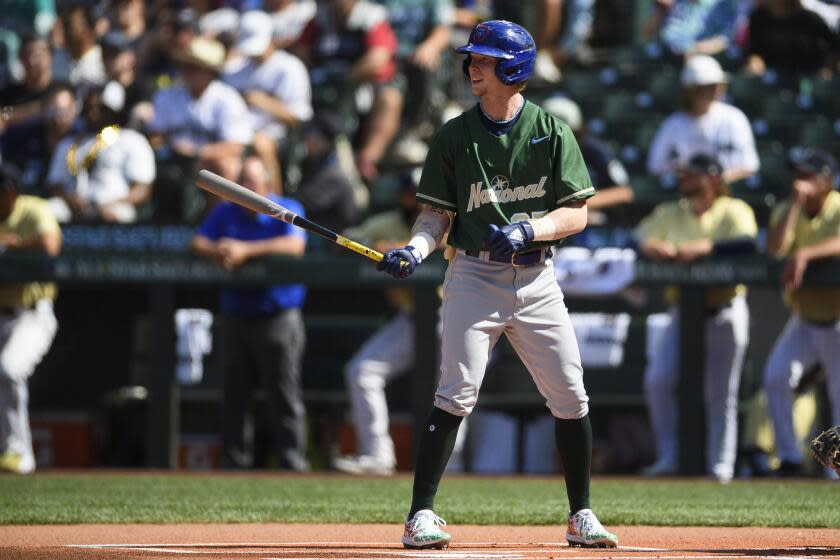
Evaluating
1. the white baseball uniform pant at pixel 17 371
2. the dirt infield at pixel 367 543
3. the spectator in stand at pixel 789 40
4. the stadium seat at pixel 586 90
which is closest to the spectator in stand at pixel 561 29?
the stadium seat at pixel 586 90

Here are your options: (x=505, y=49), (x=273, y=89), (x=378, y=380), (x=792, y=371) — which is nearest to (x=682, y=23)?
(x=273, y=89)

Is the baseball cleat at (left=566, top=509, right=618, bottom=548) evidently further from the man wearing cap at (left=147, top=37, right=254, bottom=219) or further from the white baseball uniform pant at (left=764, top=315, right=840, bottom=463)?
the man wearing cap at (left=147, top=37, right=254, bottom=219)

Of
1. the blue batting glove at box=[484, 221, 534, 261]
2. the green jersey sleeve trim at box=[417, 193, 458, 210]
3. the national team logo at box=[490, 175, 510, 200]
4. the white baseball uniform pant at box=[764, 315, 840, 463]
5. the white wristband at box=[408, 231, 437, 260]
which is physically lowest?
the white baseball uniform pant at box=[764, 315, 840, 463]

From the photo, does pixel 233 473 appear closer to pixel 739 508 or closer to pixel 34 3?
pixel 739 508

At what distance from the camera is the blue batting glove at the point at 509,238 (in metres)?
4.93

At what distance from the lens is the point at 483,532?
19.4ft

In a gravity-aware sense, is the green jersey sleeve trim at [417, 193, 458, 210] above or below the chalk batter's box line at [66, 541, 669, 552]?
above

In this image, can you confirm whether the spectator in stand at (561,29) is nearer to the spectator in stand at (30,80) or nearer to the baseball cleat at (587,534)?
the spectator in stand at (30,80)

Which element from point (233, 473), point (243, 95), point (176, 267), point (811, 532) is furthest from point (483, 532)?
point (243, 95)

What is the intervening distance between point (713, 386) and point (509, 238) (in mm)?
4354

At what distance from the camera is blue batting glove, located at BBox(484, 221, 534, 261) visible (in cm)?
493

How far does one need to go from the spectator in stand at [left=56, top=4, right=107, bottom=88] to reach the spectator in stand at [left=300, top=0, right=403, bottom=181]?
5.93 feet

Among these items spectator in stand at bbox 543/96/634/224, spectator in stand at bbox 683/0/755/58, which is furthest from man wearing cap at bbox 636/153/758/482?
spectator in stand at bbox 683/0/755/58

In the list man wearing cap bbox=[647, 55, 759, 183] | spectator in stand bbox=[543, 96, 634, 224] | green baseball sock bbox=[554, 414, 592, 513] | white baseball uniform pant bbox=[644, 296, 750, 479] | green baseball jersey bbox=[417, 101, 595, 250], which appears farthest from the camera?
man wearing cap bbox=[647, 55, 759, 183]
